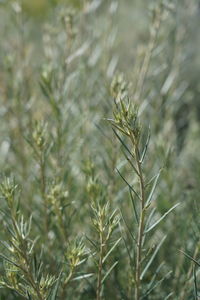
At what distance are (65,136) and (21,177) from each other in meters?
0.31

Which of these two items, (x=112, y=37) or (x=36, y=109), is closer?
(x=112, y=37)

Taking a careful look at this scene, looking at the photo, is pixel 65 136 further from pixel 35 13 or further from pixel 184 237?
pixel 35 13

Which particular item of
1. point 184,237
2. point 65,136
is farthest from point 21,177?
point 184,237

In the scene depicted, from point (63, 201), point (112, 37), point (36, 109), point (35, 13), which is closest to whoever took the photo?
point (63, 201)

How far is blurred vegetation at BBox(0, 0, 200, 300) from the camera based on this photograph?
70 cm

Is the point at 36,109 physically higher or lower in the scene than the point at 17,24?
lower

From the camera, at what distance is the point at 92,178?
916 millimetres

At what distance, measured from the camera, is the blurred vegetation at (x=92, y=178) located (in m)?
0.70

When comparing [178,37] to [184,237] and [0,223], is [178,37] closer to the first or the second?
[184,237]

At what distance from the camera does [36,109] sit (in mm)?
1841

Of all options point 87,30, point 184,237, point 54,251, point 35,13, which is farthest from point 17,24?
point 35,13

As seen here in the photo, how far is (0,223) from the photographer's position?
34.8 inches

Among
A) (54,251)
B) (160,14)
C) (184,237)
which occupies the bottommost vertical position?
(184,237)

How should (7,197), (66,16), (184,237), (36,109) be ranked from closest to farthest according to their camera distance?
(7,197) → (184,237) → (66,16) → (36,109)
